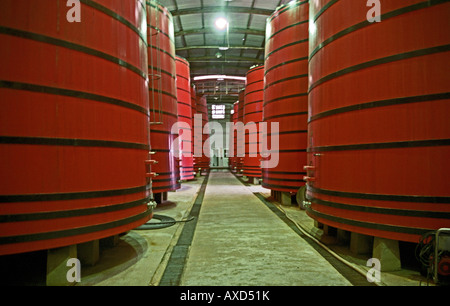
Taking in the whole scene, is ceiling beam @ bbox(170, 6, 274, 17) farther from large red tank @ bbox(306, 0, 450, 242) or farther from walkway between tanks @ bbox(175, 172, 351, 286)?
walkway between tanks @ bbox(175, 172, 351, 286)

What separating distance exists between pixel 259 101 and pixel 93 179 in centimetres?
816

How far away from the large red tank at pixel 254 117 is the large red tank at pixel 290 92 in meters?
3.72

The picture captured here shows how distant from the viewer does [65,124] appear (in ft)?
7.02

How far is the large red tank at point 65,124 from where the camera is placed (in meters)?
1.91

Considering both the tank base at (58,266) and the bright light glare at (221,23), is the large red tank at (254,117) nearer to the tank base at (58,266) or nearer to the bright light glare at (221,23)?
the bright light glare at (221,23)

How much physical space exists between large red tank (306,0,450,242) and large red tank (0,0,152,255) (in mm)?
2064

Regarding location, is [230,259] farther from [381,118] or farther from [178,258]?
[381,118]

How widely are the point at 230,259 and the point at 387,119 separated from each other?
78.9 inches

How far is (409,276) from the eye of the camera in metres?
2.40

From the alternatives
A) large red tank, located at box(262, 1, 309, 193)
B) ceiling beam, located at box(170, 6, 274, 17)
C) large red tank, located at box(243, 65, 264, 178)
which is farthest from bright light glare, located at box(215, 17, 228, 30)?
large red tank, located at box(262, 1, 309, 193)

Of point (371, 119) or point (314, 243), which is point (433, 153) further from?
point (314, 243)

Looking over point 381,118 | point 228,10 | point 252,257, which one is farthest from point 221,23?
point 252,257

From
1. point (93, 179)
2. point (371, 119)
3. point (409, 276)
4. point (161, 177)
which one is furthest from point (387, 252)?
point (161, 177)

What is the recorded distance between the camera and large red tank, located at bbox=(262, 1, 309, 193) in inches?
217
